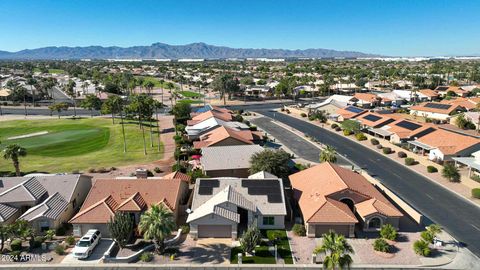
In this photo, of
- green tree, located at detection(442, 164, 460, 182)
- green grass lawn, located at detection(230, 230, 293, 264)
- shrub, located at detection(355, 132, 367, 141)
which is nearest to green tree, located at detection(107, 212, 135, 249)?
green grass lawn, located at detection(230, 230, 293, 264)

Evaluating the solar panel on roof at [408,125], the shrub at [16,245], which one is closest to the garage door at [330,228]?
the shrub at [16,245]

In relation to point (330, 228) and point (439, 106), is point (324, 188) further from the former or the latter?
point (439, 106)

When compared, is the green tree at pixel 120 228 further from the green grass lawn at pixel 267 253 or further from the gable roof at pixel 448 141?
the gable roof at pixel 448 141

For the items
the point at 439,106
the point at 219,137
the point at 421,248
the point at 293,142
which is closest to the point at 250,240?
the point at 421,248

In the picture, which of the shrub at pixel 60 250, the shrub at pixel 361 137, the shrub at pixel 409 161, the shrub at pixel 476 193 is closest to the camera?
the shrub at pixel 60 250

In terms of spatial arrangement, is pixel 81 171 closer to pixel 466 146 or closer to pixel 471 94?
pixel 466 146

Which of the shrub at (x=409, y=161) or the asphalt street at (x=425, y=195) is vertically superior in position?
the shrub at (x=409, y=161)

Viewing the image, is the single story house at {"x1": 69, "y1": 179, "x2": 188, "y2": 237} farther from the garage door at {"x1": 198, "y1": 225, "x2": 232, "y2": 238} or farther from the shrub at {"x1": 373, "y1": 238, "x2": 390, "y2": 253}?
the shrub at {"x1": 373, "y1": 238, "x2": 390, "y2": 253}
